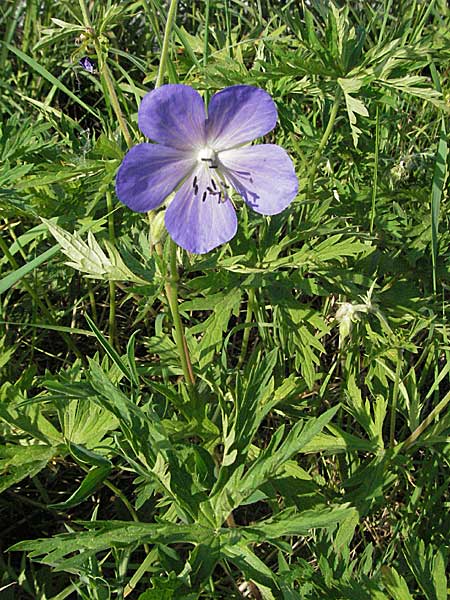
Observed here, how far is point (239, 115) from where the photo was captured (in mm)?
1649

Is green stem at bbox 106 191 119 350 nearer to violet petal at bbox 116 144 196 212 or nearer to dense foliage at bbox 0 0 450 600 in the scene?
dense foliage at bbox 0 0 450 600

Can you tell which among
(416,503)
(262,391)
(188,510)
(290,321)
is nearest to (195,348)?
(290,321)

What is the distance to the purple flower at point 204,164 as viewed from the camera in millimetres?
1589

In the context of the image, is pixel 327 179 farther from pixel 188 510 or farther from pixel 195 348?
pixel 188 510

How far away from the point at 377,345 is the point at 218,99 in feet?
3.00

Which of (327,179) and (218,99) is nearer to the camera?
(218,99)

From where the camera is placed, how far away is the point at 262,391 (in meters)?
1.70

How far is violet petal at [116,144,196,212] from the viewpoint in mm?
1588

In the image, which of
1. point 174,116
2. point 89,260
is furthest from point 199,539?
point 174,116

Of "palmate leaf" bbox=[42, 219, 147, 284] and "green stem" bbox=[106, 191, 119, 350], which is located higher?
"palmate leaf" bbox=[42, 219, 147, 284]

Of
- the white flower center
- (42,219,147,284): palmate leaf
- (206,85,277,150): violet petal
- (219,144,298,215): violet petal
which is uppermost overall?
(206,85,277,150): violet petal

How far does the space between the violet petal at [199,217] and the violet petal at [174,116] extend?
10 cm

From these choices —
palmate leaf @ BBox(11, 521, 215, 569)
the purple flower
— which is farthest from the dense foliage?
the purple flower

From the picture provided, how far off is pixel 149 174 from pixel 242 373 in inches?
27.1
